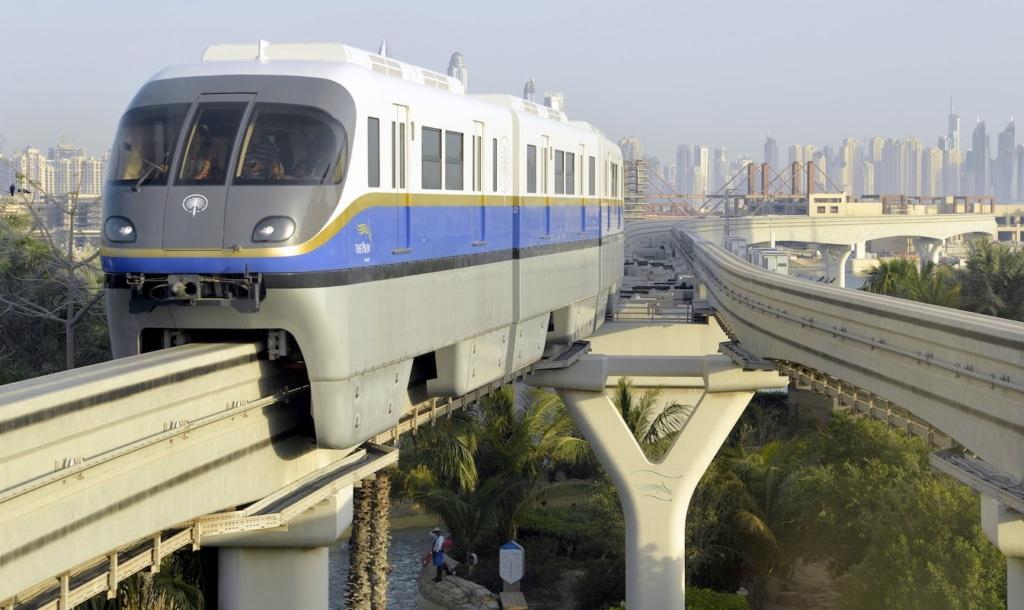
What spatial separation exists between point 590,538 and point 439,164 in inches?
951

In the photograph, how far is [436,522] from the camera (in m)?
43.7

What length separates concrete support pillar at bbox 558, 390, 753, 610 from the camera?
30.0m

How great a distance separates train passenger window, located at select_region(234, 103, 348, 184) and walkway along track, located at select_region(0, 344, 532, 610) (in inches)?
54.4

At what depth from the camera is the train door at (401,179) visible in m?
13.2

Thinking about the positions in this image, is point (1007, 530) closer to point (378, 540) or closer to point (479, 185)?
point (479, 185)

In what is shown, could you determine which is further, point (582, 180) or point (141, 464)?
point (582, 180)

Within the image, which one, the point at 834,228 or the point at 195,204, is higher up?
the point at 195,204

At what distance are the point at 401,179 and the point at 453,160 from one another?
1.98 m

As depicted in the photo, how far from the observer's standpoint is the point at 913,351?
16.4m

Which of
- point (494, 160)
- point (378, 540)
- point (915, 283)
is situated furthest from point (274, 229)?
point (915, 283)

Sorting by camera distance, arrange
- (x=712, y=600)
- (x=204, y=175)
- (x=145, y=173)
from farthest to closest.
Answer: (x=712, y=600)
(x=145, y=173)
(x=204, y=175)

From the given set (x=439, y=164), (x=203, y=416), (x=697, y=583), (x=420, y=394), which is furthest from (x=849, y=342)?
(x=697, y=583)

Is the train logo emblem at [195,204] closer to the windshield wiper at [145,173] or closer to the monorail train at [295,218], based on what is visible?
the monorail train at [295,218]

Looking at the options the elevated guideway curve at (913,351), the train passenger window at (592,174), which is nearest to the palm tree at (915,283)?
the elevated guideway curve at (913,351)
